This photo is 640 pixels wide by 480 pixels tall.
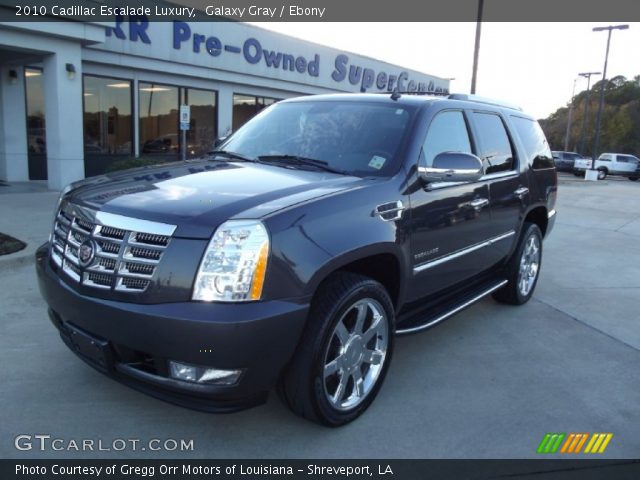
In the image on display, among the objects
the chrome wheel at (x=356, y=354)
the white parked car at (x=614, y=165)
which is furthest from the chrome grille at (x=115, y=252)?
the white parked car at (x=614, y=165)

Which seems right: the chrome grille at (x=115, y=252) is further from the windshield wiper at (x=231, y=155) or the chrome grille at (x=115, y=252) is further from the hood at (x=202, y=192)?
the windshield wiper at (x=231, y=155)

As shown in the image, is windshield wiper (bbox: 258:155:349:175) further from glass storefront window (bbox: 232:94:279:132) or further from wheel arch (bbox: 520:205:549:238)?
glass storefront window (bbox: 232:94:279:132)

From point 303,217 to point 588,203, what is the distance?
1576 centimetres

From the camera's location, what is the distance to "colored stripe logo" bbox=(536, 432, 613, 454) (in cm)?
295

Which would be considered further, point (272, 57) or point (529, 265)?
point (272, 57)

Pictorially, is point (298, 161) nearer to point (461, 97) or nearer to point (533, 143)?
point (461, 97)

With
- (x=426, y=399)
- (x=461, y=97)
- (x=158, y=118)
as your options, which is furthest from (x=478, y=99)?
(x=158, y=118)

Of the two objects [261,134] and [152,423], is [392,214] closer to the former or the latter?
[261,134]

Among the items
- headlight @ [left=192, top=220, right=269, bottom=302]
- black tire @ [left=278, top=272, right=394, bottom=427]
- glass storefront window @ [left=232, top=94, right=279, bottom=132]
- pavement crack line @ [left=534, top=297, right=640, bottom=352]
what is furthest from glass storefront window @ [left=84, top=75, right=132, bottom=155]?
headlight @ [left=192, top=220, right=269, bottom=302]

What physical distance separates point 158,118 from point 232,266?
15293mm

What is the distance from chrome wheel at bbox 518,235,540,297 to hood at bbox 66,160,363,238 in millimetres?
2803

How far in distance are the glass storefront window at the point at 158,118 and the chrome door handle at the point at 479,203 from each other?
1375cm

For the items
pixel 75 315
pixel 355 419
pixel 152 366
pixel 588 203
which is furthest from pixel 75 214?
pixel 588 203
